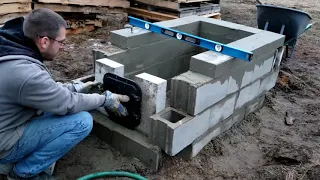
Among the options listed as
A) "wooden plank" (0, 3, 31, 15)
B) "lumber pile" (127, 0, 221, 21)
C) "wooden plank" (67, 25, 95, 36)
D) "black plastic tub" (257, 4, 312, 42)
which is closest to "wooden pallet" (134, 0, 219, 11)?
"lumber pile" (127, 0, 221, 21)

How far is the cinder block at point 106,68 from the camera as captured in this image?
10.5ft

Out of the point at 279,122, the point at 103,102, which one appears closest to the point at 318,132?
the point at 279,122

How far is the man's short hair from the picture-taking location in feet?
7.84

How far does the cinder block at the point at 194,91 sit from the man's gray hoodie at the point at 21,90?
2.88 ft

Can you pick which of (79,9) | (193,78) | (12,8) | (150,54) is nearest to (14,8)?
(12,8)

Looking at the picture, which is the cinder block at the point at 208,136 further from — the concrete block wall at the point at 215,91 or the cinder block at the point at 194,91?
the cinder block at the point at 194,91

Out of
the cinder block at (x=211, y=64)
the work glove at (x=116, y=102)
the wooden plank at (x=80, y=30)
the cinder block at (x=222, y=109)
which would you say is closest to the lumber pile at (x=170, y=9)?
the wooden plank at (x=80, y=30)

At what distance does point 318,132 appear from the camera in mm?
4062

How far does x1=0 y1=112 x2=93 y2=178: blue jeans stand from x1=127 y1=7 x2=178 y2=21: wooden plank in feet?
12.9

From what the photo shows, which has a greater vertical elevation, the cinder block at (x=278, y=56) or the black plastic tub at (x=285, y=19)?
the black plastic tub at (x=285, y=19)

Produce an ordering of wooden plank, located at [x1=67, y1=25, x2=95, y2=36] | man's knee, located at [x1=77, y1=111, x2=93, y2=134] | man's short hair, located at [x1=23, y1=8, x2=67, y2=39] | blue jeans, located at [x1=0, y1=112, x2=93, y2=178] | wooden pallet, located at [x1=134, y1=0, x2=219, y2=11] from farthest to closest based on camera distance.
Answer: wooden plank, located at [x1=67, y1=25, x2=95, y2=36] → wooden pallet, located at [x1=134, y1=0, x2=219, y2=11] → man's knee, located at [x1=77, y1=111, x2=93, y2=134] → blue jeans, located at [x1=0, y1=112, x2=93, y2=178] → man's short hair, located at [x1=23, y1=8, x2=67, y2=39]

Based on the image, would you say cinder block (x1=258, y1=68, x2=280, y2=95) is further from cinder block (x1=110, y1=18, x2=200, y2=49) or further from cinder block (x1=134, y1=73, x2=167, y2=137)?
cinder block (x1=134, y1=73, x2=167, y2=137)

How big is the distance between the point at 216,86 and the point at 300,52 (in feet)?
14.3

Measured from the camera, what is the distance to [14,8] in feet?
17.9
